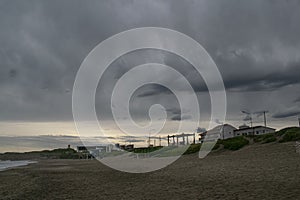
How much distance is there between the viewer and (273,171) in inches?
684

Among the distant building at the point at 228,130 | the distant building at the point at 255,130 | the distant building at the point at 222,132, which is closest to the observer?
the distant building at the point at 255,130

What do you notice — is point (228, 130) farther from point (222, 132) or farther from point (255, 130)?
point (255, 130)

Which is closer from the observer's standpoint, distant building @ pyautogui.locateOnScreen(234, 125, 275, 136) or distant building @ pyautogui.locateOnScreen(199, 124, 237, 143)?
distant building @ pyautogui.locateOnScreen(234, 125, 275, 136)

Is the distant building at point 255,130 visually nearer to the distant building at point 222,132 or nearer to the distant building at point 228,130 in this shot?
the distant building at point 228,130

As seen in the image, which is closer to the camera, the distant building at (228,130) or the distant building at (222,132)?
the distant building at (222,132)

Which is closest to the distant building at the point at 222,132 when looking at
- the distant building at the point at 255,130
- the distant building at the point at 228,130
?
the distant building at the point at 228,130

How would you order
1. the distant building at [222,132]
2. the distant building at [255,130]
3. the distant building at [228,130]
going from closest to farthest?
1. the distant building at [255,130]
2. the distant building at [222,132]
3. the distant building at [228,130]

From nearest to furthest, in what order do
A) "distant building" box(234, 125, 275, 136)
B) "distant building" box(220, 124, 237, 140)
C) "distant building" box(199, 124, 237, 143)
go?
"distant building" box(234, 125, 275, 136)
"distant building" box(199, 124, 237, 143)
"distant building" box(220, 124, 237, 140)

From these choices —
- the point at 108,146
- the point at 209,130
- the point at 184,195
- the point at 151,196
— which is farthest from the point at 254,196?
the point at 108,146

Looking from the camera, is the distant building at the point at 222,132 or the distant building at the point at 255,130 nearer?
the distant building at the point at 255,130

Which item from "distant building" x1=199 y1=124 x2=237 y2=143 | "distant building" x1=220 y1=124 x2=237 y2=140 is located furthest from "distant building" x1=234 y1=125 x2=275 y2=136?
"distant building" x1=199 y1=124 x2=237 y2=143

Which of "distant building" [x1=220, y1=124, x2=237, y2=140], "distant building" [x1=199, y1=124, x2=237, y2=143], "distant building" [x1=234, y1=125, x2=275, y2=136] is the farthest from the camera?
"distant building" [x1=220, y1=124, x2=237, y2=140]

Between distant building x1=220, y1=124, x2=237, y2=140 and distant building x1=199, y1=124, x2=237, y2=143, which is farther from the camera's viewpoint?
distant building x1=220, y1=124, x2=237, y2=140

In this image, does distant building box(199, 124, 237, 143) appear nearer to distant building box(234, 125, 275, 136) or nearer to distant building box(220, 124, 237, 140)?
distant building box(220, 124, 237, 140)
